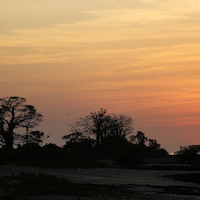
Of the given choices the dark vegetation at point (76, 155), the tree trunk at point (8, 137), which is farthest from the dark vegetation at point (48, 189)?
the tree trunk at point (8, 137)

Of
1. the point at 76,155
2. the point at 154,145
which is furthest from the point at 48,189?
the point at 154,145

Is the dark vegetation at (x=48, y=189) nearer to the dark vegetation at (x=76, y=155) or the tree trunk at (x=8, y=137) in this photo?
the dark vegetation at (x=76, y=155)

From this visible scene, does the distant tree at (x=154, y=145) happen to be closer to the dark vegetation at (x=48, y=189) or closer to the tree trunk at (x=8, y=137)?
the tree trunk at (x=8, y=137)

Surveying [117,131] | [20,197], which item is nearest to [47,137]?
[117,131]

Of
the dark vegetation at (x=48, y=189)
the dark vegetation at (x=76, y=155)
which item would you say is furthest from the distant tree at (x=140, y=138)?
the dark vegetation at (x=48, y=189)

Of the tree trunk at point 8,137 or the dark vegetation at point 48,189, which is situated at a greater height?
the tree trunk at point 8,137

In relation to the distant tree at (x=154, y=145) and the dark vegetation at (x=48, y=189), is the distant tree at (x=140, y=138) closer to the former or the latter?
the distant tree at (x=154, y=145)

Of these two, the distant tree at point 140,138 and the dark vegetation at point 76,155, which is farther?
the distant tree at point 140,138

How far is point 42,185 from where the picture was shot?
639 inches

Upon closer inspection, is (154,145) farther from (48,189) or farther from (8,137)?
(48,189)

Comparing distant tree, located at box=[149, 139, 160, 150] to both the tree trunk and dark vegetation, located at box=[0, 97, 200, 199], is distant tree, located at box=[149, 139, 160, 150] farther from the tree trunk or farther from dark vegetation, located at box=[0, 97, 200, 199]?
the tree trunk

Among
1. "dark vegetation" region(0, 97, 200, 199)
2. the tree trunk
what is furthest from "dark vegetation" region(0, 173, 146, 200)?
the tree trunk

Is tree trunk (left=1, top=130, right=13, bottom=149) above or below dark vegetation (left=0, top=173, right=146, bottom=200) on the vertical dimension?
above

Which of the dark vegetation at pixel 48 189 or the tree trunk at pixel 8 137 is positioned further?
the tree trunk at pixel 8 137
